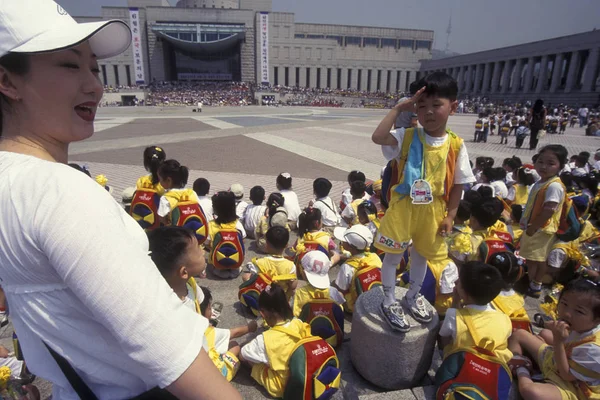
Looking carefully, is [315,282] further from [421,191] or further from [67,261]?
[67,261]

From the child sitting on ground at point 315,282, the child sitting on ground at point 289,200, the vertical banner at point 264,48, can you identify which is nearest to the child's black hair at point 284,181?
the child sitting on ground at point 289,200

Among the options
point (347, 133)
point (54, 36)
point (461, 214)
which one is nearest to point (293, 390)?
point (54, 36)

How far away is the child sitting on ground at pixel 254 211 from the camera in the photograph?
5375mm

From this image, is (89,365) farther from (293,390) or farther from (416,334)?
(416,334)

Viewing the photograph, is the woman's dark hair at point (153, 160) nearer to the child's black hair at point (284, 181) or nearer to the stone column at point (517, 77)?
the child's black hair at point (284, 181)

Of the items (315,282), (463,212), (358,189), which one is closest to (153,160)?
(358,189)

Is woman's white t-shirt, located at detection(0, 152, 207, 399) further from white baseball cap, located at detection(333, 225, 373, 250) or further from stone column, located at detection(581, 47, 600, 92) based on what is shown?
stone column, located at detection(581, 47, 600, 92)

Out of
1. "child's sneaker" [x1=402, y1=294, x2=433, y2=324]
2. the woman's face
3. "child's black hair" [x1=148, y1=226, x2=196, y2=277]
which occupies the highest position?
the woman's face

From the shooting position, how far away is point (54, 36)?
81cm

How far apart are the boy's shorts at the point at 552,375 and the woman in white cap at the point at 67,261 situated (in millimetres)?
2670

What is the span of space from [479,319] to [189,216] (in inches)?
135

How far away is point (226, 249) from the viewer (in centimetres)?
423

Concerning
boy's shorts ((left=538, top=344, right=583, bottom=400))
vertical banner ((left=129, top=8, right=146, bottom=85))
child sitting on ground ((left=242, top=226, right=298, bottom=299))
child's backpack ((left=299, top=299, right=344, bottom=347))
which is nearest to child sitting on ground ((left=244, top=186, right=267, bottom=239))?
child sitting on ground ((left=242, top=226, right=298, bottom=299))

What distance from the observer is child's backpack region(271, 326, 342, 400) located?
95.7 inches
